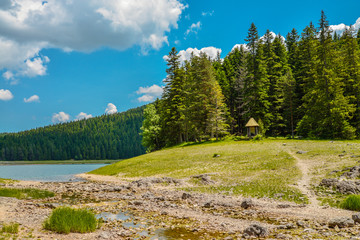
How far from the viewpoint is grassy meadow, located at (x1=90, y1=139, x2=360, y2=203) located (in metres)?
21.3

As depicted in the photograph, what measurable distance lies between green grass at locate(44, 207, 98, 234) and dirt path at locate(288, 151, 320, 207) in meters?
13.1

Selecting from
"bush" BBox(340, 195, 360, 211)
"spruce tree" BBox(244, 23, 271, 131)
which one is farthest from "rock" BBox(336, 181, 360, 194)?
"spruce tree" BBox(244, 23, 271, 131)

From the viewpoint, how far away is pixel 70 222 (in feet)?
36.9

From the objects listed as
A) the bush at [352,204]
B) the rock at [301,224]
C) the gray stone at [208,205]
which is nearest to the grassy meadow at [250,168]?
the bush at [352,204]

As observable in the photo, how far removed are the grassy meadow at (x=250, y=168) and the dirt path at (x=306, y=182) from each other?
282 mm

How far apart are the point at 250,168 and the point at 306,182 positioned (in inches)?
346

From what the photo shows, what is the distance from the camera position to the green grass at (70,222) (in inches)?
437

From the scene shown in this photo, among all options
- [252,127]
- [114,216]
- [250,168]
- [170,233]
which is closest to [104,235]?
[170,233]

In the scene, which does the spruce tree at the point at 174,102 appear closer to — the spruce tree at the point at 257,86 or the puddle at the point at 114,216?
the spruce tree at the point at 257,86

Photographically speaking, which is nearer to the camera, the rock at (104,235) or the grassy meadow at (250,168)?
the rock at (104,235)

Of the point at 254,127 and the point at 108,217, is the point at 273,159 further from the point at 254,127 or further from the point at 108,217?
the point at 254,127

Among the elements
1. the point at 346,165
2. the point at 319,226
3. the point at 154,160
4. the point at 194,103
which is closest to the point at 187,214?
the point at 319,226

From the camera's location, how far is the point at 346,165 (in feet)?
77.7

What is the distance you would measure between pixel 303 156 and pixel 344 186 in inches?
577
